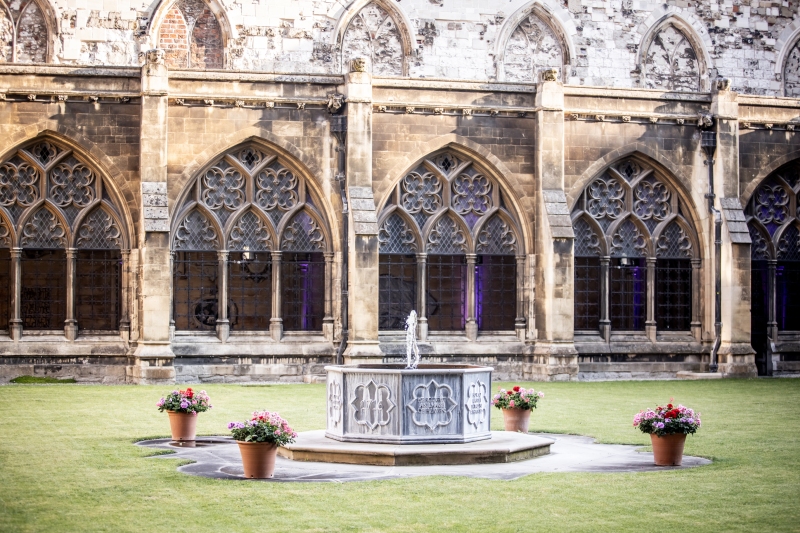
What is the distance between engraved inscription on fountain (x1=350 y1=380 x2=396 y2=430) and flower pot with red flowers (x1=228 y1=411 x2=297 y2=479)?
217 centimetres

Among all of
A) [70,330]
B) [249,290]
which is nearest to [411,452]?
[249,290]

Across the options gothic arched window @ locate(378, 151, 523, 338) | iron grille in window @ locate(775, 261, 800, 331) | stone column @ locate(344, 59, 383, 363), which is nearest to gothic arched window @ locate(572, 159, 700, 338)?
gothic arched window @ locate(378, 151, 523, 338)

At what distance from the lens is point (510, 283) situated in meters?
31.0

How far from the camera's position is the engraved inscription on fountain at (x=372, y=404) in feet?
50.3

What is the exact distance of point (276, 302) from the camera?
29.5 m

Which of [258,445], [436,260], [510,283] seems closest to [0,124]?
[436,260]

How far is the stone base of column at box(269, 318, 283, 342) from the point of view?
96.2ft

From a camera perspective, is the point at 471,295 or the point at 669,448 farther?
the point at 471,295

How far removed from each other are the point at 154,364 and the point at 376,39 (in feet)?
51.0

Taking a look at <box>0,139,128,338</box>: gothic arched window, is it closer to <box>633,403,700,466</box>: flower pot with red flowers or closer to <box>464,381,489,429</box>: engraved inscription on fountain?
<box>464,381,489,429</box>: engraved inscription on fountain

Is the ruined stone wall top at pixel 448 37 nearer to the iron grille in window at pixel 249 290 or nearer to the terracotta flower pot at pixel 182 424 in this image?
the iron grille in window at pixel 249 290

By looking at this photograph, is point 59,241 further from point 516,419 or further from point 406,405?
point 406,405

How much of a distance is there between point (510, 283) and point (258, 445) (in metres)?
18.3

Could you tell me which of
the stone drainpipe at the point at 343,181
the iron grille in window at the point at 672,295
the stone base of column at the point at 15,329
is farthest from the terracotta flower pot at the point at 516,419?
the iron grille in window at the point at 672,295
